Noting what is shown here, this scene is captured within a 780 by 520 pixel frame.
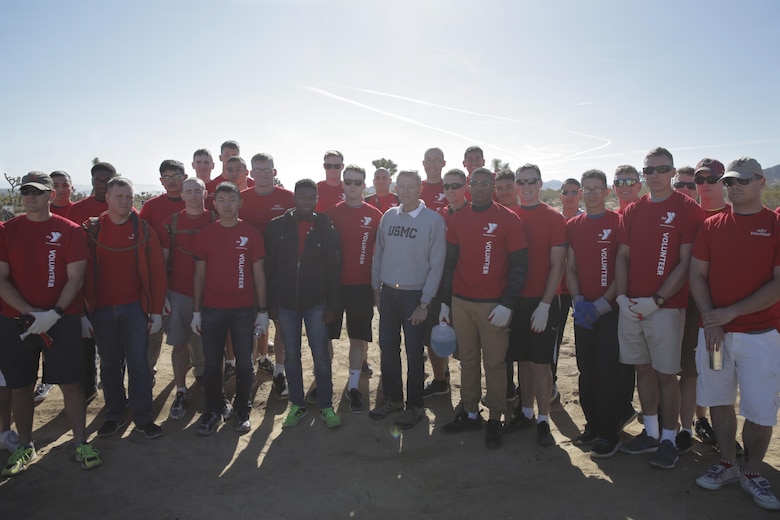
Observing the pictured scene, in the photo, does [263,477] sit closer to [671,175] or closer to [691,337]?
[691,337]

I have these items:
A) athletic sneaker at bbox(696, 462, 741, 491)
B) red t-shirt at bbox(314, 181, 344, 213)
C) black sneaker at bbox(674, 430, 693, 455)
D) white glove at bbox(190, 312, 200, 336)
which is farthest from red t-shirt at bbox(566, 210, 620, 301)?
white glove at bbox(190, 312, 200, 336)

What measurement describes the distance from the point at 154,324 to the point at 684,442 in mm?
5750

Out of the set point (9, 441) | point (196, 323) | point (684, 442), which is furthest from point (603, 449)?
point (9, 441)

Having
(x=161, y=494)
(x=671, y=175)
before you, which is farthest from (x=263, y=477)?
(x=671, y=175)

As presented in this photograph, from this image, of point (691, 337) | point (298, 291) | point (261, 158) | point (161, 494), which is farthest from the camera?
point (261, 158)

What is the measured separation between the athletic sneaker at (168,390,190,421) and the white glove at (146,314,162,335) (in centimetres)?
116

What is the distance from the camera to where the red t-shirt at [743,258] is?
3.69 metres

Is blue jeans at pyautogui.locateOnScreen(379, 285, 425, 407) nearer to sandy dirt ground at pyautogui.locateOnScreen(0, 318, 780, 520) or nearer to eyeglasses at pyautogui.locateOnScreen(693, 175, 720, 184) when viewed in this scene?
sandy dirt ground at pyautogui.locateOnScreen(0, 318, 780, 520)

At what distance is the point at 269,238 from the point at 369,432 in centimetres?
251

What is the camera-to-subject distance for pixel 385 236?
529 cm

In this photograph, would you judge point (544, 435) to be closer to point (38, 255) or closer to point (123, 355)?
point (123, 355)

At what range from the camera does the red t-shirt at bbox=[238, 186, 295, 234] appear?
577cm

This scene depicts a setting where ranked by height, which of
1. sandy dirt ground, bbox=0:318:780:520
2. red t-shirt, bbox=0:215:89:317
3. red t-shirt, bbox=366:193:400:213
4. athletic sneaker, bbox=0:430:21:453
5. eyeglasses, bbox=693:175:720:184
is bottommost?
sandy dirt ground, bbox=0:318:780:520

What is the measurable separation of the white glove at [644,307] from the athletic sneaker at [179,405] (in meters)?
5.22
